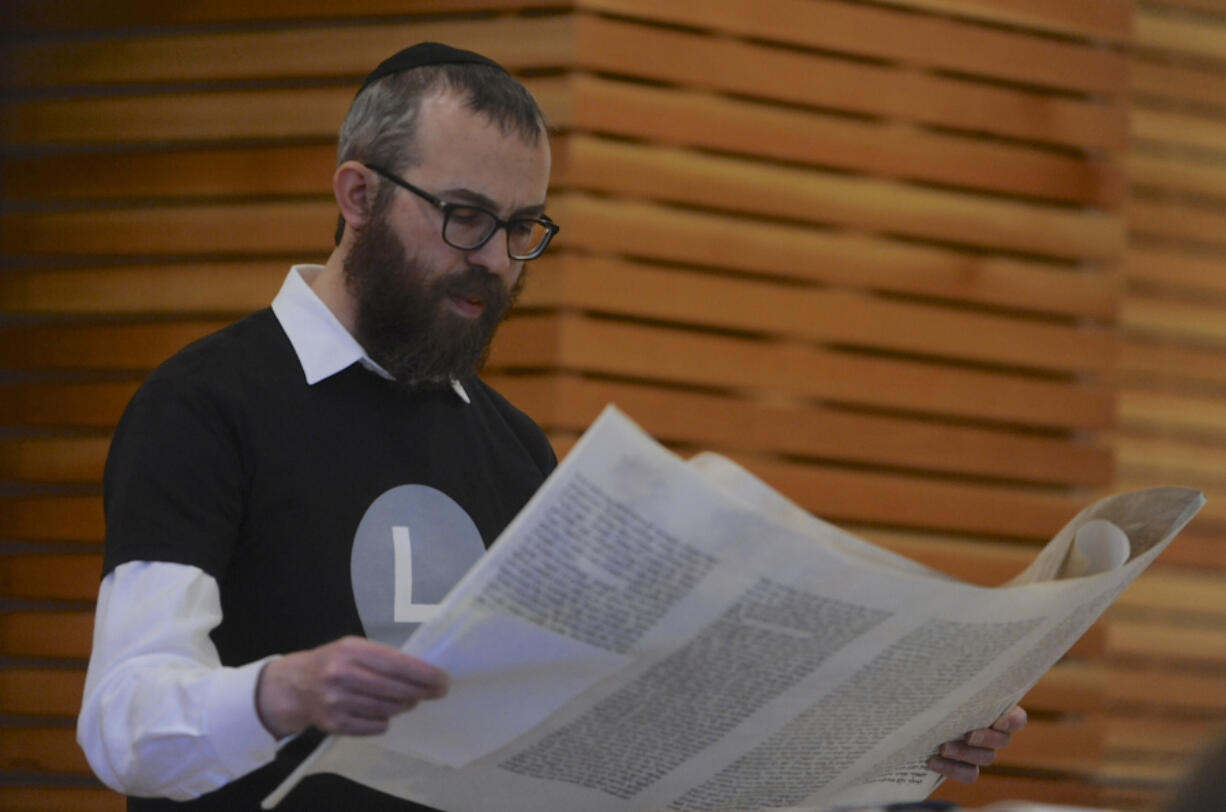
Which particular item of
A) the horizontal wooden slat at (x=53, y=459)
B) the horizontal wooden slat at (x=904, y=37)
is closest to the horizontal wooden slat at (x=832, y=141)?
the horizontal wooden slat at (x=904, y=37)

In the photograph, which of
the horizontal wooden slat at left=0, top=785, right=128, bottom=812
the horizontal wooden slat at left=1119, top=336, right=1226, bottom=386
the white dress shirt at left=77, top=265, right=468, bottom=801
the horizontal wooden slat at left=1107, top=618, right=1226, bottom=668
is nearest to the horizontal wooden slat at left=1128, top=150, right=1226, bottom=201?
the horizontal wooden slat at left=1119, top=336, right=1226, bottom=386

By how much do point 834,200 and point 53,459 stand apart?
1.80 metres

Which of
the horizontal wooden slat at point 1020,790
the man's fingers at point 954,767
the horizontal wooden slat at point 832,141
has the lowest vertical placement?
the horizontal wooden slat at point 1020,790

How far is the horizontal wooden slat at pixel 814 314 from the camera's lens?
2.88 m

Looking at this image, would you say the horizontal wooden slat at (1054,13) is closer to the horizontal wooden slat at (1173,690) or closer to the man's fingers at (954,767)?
the horizontal wooden slat at (1173,690)

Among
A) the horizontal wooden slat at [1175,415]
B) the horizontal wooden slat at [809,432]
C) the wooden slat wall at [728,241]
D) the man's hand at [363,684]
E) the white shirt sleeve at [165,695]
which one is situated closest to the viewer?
the man's hand at [363,684]

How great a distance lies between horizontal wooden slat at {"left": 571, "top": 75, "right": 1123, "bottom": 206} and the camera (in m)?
2.92

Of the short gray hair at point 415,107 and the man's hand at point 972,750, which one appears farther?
the short gray hair at point 415,107

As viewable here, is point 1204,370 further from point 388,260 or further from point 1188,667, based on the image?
point 388,260

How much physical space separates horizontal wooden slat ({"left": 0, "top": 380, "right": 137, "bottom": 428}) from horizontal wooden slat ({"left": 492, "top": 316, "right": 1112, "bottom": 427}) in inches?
35.8

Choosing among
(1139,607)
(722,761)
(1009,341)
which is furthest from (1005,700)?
(1139,607)

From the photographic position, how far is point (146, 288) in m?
3.20

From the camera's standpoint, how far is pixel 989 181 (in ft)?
10.5

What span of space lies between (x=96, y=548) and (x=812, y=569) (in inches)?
102
